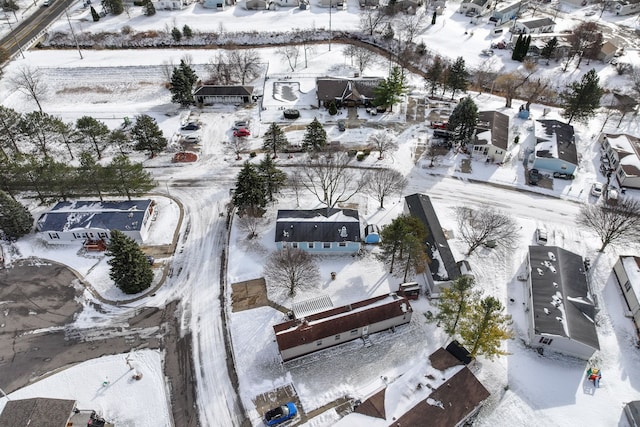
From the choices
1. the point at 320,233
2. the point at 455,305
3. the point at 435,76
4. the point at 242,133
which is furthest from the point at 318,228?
the point at 435,76

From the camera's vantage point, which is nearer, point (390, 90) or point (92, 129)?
point (92, 129)

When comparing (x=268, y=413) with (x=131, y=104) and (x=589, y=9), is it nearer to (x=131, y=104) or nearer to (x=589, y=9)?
(x=131, y=104)

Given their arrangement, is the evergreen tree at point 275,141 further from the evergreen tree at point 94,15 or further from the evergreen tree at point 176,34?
the evergreen tree at point 94,15

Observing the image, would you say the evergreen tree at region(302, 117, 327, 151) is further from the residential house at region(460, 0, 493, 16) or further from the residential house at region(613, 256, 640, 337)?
the residential house at region(460, 0, 493, 16)

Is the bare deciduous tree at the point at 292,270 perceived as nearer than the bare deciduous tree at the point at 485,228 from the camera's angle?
Yes

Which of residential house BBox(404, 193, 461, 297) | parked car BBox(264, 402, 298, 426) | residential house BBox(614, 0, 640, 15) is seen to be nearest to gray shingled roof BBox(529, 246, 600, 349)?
residential house BBox(404, 193, 461, 297)

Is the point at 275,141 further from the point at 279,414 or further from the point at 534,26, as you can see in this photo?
the point at 534,26

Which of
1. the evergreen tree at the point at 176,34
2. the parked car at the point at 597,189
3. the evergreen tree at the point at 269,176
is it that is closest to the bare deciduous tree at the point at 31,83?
the evergreen tree at the point at 176,34
